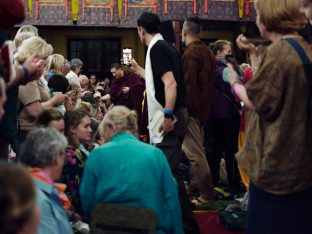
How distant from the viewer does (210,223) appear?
203 inches

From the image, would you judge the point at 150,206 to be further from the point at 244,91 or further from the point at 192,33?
the point at 192,33

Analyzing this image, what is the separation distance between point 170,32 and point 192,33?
47cm

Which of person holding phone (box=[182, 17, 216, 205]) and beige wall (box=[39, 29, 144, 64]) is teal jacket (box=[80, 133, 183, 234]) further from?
beige wall (box=[39, 29, 144, 64])

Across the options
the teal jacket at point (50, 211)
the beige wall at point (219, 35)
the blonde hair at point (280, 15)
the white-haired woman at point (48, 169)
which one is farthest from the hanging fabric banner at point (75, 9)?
the blonde hair at point (280, 15)

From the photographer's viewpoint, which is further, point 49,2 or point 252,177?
point 49,2

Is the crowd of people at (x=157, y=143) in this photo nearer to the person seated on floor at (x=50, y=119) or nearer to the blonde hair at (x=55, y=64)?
the person seated on floor at (x=50, y=119)

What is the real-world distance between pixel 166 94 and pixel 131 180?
1.27 metres

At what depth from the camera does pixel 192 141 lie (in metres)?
5.63

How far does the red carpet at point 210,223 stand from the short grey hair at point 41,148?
213cm

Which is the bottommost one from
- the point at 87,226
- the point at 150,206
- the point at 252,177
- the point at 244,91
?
the point at 87,226

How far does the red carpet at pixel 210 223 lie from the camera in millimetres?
4941

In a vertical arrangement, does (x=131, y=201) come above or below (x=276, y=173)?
below

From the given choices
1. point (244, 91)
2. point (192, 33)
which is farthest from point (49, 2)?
point (244, 91)

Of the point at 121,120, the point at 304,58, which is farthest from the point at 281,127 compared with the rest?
the point at 121,120
